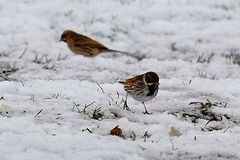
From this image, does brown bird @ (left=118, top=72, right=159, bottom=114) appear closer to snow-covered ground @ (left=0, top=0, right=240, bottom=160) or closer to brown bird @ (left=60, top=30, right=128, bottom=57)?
snow-covered ground @ (left=0, top=0, right=240, bottom=160)

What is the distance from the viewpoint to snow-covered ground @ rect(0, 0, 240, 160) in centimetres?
465

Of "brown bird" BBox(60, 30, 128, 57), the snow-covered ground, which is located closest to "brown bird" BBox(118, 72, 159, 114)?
the snow-covered ground

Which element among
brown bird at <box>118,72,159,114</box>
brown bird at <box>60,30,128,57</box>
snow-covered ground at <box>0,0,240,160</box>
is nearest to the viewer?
Result: snow-covered ground at <box>0,0,240,160</box>

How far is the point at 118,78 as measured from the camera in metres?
7.23

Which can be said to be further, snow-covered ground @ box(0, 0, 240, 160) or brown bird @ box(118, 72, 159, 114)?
brown bird @ box(118, 72, 159, 114)

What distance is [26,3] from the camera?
10484 millimetres

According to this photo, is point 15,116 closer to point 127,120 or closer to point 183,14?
point 127,120

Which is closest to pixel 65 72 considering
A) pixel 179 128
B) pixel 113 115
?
pixel 113 115

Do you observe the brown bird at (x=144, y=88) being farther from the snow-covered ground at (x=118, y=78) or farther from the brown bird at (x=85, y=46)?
the brown bird at (x=85, y=46)

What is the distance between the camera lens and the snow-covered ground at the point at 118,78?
15.3 feet

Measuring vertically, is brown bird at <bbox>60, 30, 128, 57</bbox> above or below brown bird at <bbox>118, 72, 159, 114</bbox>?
above

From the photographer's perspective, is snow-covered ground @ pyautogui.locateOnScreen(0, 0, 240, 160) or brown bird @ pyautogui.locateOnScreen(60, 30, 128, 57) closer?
snow-covered ground @ pyautogui.locateOnScreen(0, 0, 240, 160)

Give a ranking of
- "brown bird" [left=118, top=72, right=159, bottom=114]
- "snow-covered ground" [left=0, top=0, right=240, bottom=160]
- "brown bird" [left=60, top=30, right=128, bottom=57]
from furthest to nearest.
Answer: "brown bird" [left=60, top=30, right=128, bottom=57] < "brown bird" [left=118, top=72, right=159, bottom=114] < "snow-covered ground" [left=0, top=0, right=240, bottom=160]

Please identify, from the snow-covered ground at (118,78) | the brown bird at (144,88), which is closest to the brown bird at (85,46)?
the snow-covered ground at (118,78)
